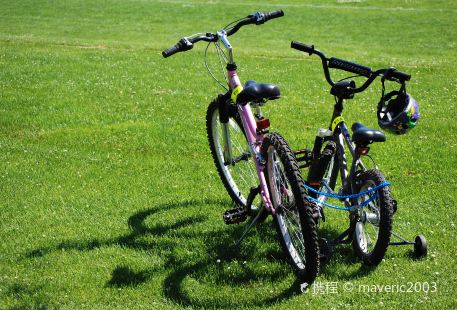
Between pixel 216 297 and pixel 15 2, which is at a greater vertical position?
pixel 15 2

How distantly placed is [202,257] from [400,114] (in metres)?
2.21

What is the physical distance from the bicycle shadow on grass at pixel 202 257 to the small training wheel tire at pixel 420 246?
3.92 ft

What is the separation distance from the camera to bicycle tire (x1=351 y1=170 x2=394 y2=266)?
4641 millimetres

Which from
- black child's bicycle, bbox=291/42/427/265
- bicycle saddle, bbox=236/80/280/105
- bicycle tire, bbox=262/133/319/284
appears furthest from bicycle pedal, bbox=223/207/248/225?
bicycle saddle, bbox=236/80/280/105

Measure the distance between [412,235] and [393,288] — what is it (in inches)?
43.4

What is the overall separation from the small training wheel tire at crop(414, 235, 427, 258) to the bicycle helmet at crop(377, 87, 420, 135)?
1.20 m

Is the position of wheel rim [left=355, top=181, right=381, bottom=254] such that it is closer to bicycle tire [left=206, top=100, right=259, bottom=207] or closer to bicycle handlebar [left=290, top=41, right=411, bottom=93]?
bicycle handlebar [left=290, top=41, right=411, bottom=93]

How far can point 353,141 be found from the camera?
475cm

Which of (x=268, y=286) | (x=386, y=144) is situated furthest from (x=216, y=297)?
(x=386, y=144)

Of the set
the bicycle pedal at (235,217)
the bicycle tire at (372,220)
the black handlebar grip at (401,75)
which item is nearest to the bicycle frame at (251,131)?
the bicycle pedal at (235,217)

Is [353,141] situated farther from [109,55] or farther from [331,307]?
[109,55]

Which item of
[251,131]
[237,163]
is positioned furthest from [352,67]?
[237,163]

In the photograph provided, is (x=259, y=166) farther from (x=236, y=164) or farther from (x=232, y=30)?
(x=232, y=30)

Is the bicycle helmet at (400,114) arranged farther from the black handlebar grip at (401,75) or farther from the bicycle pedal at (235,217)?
the bicycle pedal at (235,217)
